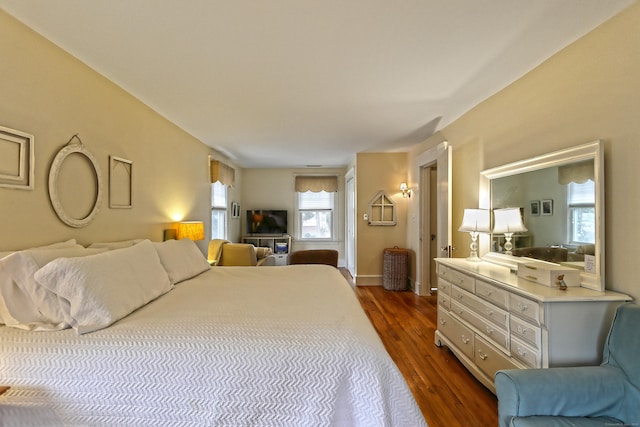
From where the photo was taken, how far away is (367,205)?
17.3ft

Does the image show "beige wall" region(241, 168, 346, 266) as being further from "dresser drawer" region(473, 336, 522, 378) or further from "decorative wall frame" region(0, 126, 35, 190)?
"decorative wall frame" region(0, 126, 35, 190)

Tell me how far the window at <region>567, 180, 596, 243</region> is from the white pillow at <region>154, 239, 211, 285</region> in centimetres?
294

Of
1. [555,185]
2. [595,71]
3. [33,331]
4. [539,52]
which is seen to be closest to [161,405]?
[33,331]

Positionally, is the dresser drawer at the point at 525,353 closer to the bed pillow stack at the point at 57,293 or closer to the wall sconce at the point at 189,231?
the bed pillow stack at the point at 57,293

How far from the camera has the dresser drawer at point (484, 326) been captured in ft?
6.16

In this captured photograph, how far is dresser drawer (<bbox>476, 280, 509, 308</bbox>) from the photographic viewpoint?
188cm

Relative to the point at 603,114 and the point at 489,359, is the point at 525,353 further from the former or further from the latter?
the point at 603,114

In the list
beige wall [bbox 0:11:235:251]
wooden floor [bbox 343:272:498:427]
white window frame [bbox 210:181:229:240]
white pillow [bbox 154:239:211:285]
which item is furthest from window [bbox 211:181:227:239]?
wooden floor [bbox 343:272:498:427]

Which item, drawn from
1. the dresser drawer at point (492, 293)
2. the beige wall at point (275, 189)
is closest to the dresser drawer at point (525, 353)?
the dresser drawer at point (492, 293)

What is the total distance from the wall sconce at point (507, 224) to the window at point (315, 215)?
473 cm

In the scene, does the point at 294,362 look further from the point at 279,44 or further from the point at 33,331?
the point at 279,44

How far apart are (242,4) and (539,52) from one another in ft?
6.79

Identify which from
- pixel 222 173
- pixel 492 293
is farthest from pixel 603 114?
pixel 222 173

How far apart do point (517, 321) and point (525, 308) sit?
0.42 feet
